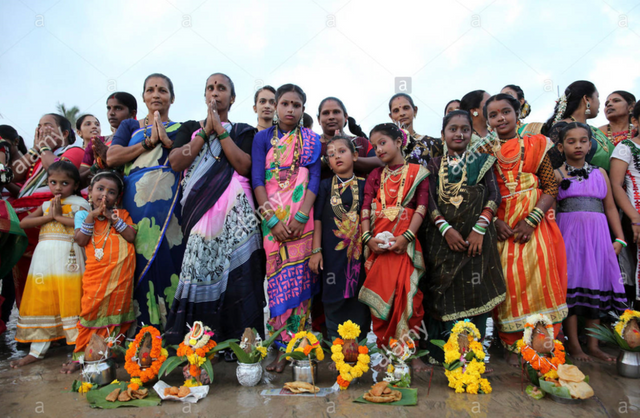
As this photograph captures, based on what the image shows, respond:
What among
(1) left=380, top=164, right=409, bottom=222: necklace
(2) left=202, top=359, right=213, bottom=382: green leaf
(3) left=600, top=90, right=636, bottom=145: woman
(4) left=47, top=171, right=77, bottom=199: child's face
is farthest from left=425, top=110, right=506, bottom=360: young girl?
(4) left=47, top=171, right=77, bottom=199: child's face

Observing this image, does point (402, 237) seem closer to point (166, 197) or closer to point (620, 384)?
point (620, 384)

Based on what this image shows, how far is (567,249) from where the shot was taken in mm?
3979

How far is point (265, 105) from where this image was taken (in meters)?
5.00

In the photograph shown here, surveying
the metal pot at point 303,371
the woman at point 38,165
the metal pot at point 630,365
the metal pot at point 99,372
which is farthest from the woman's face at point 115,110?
the metal pot at point 630,365

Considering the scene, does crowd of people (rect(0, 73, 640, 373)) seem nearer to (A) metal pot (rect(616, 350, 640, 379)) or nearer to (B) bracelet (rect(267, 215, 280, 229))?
(B) bracelet (rect(267, 215, 280, 229))

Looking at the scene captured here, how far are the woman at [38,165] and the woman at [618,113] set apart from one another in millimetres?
6433

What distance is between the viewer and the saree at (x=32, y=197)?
4.43m

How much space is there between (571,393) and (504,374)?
2.21 ft

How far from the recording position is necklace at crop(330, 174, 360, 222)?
147 inches

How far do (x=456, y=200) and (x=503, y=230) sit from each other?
1.76 ft

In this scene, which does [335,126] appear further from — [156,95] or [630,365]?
[630,365]

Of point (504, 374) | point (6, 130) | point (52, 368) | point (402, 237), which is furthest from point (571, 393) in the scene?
point (6, 130)

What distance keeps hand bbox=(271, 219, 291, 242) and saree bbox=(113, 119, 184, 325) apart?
1075 mm

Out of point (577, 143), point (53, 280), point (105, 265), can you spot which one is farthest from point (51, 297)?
point (577, 143)
